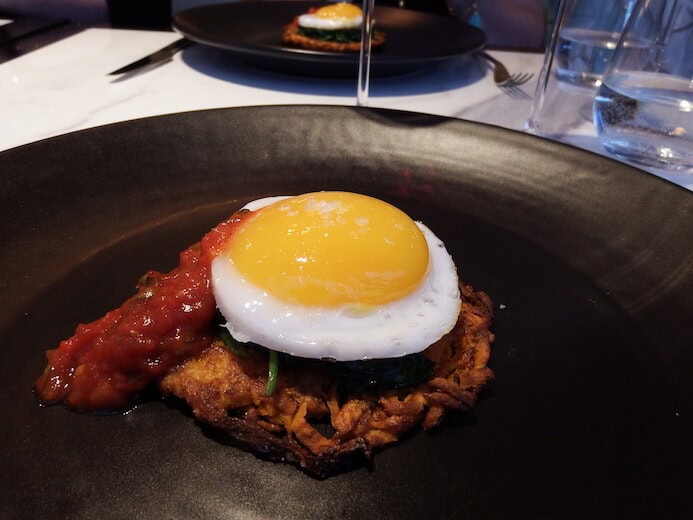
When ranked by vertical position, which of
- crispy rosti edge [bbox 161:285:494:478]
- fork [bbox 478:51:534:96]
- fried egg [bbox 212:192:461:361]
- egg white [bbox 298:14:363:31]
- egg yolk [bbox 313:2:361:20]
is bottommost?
crispy rosti edge [bbox 161:285:494:478]

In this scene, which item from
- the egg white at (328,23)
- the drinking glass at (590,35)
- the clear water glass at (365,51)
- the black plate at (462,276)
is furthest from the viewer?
the egg white at (328,23)

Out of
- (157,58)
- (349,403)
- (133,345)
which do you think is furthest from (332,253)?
(157,58)

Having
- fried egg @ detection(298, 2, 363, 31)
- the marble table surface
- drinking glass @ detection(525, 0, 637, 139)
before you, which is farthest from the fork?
fried egg @ detection(298, 2, 363, 31)

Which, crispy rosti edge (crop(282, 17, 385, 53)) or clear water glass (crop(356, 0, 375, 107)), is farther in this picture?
crispy rosti edge (crop(282, 17, 385, 53))

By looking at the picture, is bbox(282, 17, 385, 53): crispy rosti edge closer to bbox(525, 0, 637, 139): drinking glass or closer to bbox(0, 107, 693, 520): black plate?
bbox(525, 0, 637, 139): drinking glass

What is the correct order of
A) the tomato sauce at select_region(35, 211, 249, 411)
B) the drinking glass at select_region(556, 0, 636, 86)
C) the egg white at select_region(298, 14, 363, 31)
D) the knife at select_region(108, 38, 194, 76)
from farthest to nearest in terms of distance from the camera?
the egg white at select_region(298, 14, 363, 31) → the drinking glass at select_region(556, 0, 636, 86) → the knife at select_region(108, 38, 194, 76) → the tomato sauce at select_region(35, 211, 249, 411)

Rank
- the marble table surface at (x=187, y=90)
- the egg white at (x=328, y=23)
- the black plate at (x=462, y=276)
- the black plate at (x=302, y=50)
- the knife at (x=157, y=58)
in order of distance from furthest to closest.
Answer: the egg white at (x=328, y=23), the knife at (x=157, y=58), the black plate at (x=302, y=50), the marble table surface at (x=187, y=90), the black plate at (x=462, y=276)

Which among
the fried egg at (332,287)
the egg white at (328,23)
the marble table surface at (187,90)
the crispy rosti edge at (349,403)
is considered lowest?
the crispy rosti edge at (349,403)

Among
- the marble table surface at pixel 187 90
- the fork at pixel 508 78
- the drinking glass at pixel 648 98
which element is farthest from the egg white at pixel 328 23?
the drinking glass at pixel 648 98

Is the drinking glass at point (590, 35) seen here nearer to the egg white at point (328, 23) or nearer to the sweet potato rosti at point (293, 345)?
the egg white at point (328, 23)
